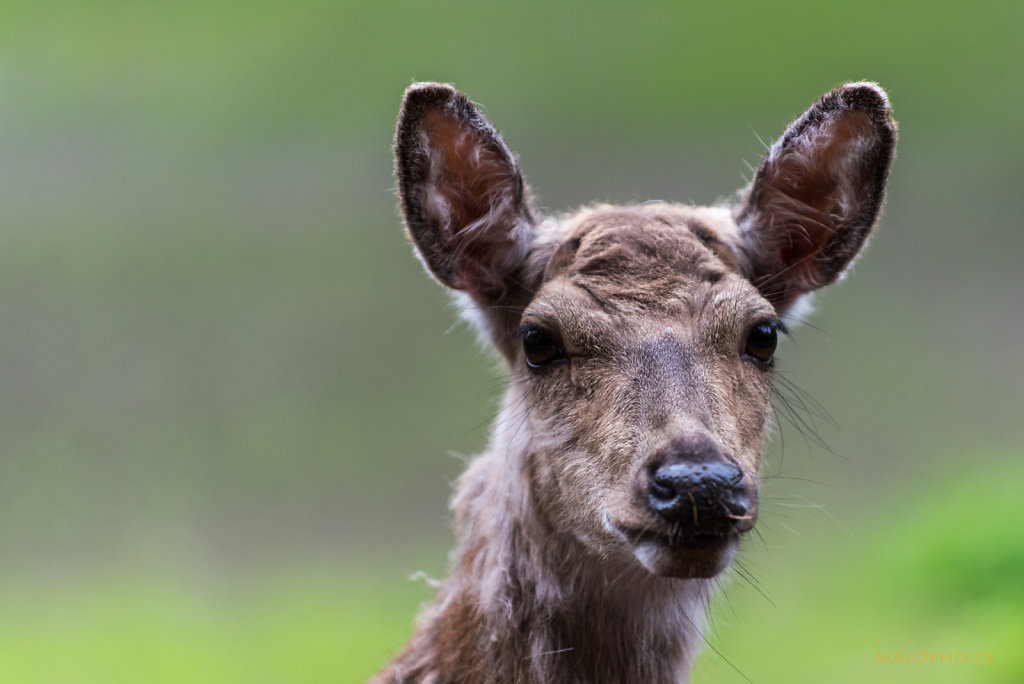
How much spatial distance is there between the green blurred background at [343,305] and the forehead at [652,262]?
561 centimetres

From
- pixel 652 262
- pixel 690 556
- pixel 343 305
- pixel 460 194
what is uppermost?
pixel 343 305

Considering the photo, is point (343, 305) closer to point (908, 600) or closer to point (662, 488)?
point (908, 600)

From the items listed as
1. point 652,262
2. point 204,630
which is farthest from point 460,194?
point 204,630

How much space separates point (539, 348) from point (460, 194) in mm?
740

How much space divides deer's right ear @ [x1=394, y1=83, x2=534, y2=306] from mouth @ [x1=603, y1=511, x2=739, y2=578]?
1382 millimetres

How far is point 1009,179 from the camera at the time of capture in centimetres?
1351

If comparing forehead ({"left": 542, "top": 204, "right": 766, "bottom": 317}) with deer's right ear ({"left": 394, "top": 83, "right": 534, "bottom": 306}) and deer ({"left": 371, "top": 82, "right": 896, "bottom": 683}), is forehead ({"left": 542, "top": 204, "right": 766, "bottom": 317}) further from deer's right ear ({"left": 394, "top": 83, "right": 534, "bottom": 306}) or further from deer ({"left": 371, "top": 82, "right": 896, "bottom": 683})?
deer's right ear ({"left": 394, "top": 83, "right": 534, "bottom": 306})

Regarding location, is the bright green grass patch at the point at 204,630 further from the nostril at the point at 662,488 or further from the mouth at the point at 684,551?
the nostril at the point at 662,488

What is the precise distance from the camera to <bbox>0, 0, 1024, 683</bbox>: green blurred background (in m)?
9.91

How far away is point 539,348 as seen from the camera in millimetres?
3795

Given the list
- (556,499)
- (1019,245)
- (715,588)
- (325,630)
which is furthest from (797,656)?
(1019,245)

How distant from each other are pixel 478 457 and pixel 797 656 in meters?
5.16

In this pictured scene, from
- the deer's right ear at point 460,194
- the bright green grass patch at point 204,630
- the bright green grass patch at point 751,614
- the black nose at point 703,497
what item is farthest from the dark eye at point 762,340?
the bright green grass patch at point 204,630

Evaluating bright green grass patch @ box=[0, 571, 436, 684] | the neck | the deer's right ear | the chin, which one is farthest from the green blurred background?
the chin
